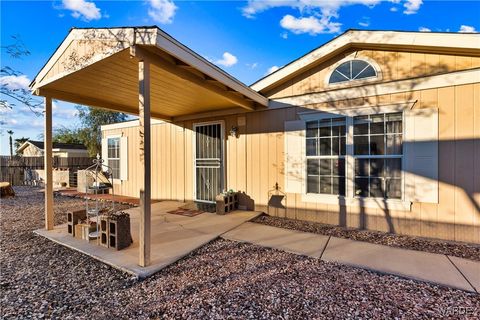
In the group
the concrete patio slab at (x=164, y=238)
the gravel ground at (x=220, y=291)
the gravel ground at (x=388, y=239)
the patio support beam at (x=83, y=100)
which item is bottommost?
the gravel ground at (x=388, y=239)

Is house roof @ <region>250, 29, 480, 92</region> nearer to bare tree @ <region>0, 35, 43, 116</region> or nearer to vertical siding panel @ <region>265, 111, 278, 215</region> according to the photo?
vertical siding panel @ <region>265, 111, 278, 215</region>

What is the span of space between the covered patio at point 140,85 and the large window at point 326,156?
1462mm

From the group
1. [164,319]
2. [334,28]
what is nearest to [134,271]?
[164,319]

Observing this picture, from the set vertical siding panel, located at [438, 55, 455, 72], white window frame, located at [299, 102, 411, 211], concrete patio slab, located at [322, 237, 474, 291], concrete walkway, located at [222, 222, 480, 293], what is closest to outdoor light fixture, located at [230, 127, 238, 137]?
white window frame, located at [299, 102, 411, 211]

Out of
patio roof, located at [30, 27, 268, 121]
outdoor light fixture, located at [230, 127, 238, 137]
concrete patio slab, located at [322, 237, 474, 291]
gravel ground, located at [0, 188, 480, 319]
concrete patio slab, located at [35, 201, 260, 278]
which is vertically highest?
patio roof, located at [30, 27, 268, 121]

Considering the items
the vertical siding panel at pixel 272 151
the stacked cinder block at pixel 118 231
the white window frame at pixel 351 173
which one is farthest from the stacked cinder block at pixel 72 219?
the white window frame at pixel 351 173

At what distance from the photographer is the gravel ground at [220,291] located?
2.18m

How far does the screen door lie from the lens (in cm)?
655

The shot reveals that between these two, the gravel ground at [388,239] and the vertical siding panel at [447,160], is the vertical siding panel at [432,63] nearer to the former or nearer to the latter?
the vertical siding panel at [447,160]

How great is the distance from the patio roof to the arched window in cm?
162

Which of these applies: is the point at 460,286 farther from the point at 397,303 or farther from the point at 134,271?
the point at 134,271

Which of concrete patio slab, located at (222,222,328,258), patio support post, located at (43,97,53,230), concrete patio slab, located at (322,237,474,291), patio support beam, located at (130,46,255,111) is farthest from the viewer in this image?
patio support post, located at (43,97,53,230)

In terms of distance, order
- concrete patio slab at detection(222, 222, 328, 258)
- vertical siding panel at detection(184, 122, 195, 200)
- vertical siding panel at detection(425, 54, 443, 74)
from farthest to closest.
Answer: vertical siding panel at detection(184, 122, 195, 200)
vertical siding panel at detection(425, 54, 443, 74)
concrete patio slab at detection(222, 222, 328, 258)

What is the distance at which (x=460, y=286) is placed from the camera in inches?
102
